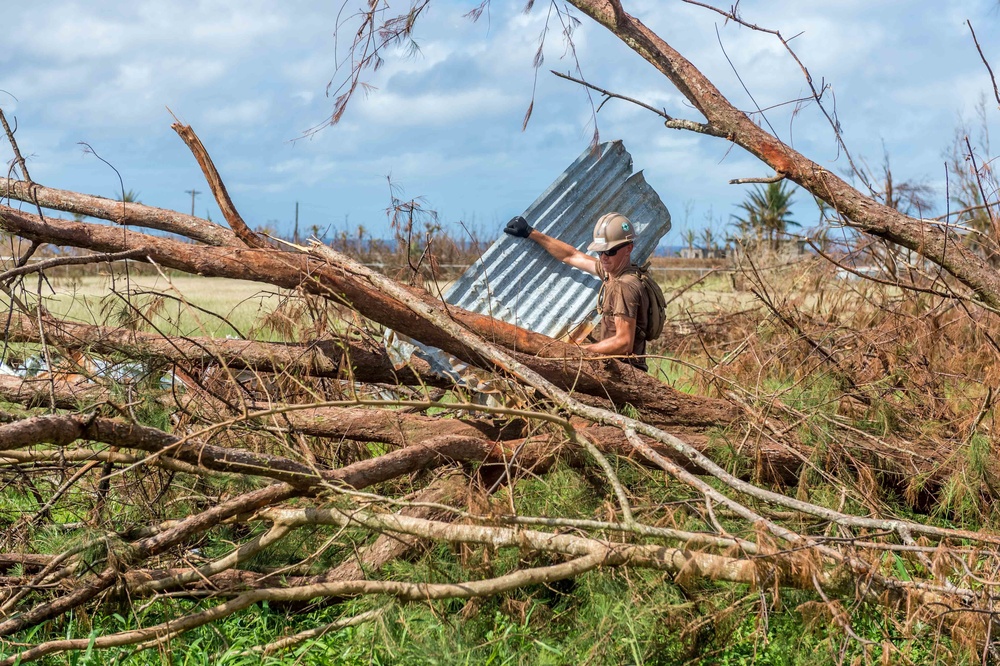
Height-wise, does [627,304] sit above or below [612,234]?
below

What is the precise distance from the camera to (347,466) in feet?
11.4

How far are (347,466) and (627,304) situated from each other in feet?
5.61

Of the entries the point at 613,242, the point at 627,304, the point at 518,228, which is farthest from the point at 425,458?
the point at 518,228

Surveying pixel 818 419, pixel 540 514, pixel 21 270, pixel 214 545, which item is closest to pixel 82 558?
pixel 214 545

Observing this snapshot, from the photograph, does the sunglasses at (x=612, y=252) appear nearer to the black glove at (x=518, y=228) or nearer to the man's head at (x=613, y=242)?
the man's head at (x=613, y=242)

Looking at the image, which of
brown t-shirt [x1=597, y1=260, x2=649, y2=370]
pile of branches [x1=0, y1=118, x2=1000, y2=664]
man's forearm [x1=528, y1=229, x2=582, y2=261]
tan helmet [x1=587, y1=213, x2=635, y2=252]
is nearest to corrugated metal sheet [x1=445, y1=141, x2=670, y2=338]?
man's forearm [x1=528, y1=229, x2=582, y2=261]

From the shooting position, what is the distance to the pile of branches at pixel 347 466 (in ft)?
9.27

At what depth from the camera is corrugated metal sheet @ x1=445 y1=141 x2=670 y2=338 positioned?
5.09 m

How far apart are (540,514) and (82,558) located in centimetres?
166

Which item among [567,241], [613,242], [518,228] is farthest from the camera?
[567,241]

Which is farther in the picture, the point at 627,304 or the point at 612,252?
the point at 612,252

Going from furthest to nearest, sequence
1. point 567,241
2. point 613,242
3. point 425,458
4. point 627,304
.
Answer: point 567,241
point 613,242
point 627,304
point 425,458

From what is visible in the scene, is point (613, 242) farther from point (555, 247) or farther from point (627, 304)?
point (555, 247)

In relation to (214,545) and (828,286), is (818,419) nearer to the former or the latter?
(828,286)
